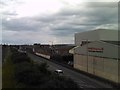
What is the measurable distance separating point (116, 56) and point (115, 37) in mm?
36697

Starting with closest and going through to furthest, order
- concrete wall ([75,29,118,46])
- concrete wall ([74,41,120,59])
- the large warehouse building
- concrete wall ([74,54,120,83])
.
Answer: concrete wall ([74,54,120,83]) → the large warehouse building → concrete wall ([74,41,120,59]) → concrete wall ([75,29,118,46])

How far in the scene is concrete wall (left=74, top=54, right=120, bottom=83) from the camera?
151ft

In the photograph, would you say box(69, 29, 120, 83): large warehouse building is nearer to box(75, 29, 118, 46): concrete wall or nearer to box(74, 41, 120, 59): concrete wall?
box(74, 41, 120, 59): concrete wall

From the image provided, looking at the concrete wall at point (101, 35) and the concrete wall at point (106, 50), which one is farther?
the concrete wall at point (101, 35)

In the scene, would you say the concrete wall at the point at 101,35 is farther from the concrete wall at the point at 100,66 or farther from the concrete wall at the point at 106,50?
the concrete wall at the point at 106,50

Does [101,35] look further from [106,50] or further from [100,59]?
[106,50]

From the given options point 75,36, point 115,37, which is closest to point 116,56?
point 115,37

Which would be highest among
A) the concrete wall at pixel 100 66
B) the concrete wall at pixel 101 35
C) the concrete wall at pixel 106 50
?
the concrete wall at pixel 101 35

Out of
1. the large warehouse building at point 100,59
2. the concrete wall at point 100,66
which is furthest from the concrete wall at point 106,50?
the concrete wall at point 100,66

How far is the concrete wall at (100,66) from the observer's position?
46.1 meters

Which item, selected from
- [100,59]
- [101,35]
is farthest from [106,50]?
[101,35]

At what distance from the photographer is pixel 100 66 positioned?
2094 inches

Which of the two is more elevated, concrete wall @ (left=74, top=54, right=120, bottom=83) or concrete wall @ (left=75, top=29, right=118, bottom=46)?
concrete wall @ (left=75, top=29, right=118, bottom=46)

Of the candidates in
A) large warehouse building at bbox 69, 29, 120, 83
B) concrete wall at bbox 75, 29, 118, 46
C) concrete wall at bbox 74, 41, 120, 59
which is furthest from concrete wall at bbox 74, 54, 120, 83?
concrete wall at bbox 75, 29, 118, 46
